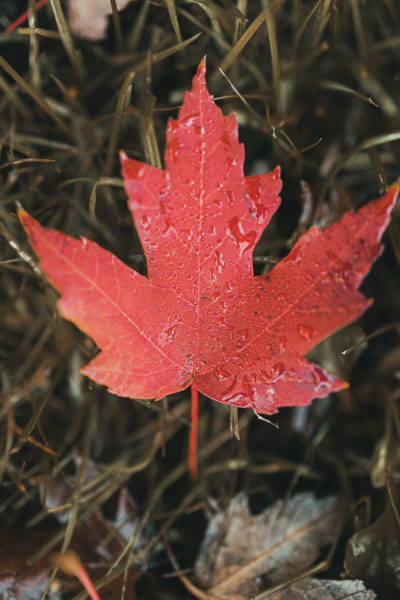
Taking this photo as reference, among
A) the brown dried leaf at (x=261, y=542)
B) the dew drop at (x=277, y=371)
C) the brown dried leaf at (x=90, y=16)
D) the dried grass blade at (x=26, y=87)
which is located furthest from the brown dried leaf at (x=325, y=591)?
the brown dried leaf at (x=90, y=16)

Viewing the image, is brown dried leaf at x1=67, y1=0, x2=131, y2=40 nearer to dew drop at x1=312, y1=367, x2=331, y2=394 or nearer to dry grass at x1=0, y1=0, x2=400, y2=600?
dry grass at x1=0, y1=0, x2=400, y2=600

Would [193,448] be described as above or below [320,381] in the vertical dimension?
below

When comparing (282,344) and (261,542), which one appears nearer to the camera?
(282,344)

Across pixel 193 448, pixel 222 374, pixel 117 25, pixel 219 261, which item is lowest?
pixel 193 448

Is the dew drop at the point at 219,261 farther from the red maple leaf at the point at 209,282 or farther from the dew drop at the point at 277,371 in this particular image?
the dew drop at the point at 277,371

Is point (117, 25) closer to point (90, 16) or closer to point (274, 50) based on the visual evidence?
point (90, 16)

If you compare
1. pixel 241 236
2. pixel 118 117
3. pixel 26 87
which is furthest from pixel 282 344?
pixel 26 87
